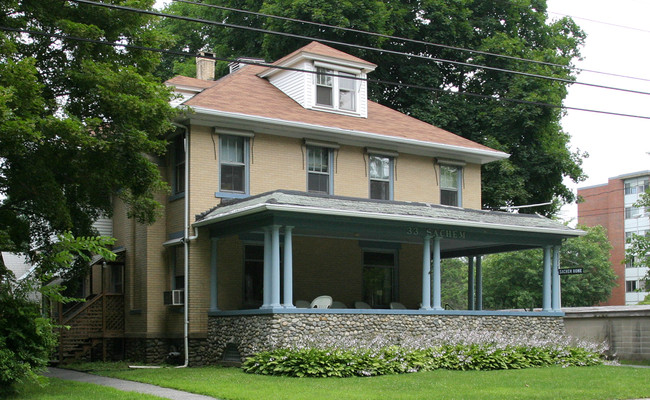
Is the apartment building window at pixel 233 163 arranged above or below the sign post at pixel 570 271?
above

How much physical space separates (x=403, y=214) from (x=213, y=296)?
573 cm

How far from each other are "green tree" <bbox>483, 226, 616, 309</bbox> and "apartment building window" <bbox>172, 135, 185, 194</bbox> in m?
37.0

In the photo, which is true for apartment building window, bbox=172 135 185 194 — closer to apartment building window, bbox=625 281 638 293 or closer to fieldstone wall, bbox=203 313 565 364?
fieldstone wall, bbox=203 313 565 364

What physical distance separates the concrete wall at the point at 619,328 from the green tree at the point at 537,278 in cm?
2748

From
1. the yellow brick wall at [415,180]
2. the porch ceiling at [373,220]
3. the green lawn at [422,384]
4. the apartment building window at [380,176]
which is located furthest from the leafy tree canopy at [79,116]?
the yellow brick wall at [415,180]

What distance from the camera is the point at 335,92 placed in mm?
26625

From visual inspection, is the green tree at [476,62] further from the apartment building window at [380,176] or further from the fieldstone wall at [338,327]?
the fieldstone wall at [338,327]

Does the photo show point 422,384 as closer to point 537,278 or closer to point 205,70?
point 205,70

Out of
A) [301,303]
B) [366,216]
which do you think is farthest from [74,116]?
[301,303]

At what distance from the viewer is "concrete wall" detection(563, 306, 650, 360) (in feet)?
83.3

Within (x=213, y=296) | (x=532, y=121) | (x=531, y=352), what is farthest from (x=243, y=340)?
(x=532, y=121)

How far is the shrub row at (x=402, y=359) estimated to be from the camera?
17.8 metres

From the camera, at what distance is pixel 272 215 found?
19594mm

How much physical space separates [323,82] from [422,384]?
13.3m
